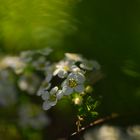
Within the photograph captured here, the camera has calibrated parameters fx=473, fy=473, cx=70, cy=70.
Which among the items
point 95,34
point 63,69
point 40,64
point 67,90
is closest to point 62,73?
point 63,69

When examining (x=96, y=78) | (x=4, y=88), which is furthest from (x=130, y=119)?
(x=4, y=88)

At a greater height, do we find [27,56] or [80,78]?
[80,78]

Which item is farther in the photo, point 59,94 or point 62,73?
point 62,73

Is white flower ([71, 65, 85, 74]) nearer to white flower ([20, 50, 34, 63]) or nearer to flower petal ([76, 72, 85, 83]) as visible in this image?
flower petal ([76, 72, 85, 83])

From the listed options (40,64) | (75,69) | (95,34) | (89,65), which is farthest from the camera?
(95,34)

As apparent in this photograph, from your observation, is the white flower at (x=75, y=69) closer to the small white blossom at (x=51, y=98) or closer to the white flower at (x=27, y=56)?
the small white blossom at (x=51, y=98)

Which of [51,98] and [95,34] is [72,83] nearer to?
[51,98]

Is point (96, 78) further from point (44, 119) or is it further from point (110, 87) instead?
point (44, 119)

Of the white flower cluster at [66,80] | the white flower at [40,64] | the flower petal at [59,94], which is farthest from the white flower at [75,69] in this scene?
the white flower at [40,64]
